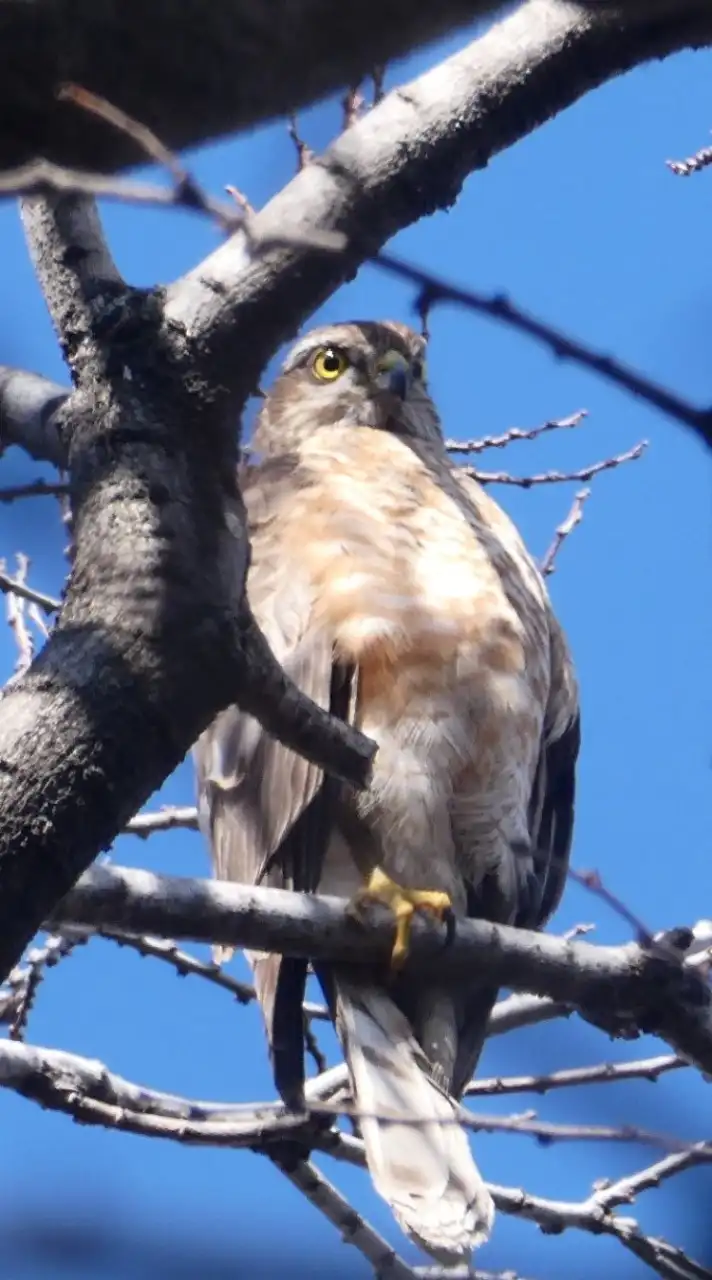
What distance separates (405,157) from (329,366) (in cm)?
291

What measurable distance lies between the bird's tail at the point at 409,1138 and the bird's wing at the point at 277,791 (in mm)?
138

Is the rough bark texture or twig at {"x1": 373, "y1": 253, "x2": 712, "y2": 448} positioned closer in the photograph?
twig at {"x1": 373, "y1": 253, "x2": 712, "y2": 448}

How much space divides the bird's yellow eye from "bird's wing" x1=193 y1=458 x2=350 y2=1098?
107cm

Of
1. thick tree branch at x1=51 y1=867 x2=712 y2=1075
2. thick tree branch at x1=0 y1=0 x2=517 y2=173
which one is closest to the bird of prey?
thick tree branch at x1=51 y1=867 x2=712 y2=1075

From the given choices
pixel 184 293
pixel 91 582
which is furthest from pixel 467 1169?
pixel 184 293

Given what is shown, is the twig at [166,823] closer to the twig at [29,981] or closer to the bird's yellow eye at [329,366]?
the twig at [29,981]

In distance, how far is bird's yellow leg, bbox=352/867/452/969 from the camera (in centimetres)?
288

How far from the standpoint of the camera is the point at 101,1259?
831 mm

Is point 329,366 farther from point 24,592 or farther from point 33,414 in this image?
point 33,414

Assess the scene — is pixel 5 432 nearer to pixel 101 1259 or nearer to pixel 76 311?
pixel 76 311

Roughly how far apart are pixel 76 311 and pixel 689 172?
1.46 meters

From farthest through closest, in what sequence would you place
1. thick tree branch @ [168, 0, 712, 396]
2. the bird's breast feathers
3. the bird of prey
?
the bird's breast feathers → the bird of prey → thick tree branch @ [168, 0, 712, 396]

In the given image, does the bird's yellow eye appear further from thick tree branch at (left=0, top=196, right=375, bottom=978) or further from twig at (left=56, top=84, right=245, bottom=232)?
twig at (left=56, top=84, right=245, bottom=232)

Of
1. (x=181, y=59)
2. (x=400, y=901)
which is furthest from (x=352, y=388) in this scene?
(x=181, y=59)
